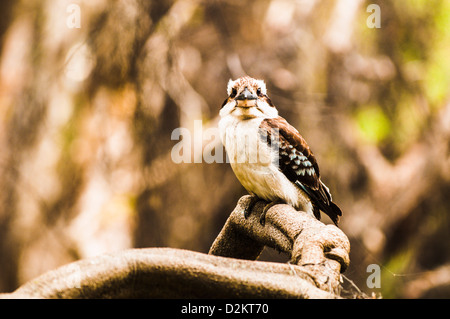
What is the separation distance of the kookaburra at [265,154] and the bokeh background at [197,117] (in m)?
1.32

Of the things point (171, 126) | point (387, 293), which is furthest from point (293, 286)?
point (387, 293)

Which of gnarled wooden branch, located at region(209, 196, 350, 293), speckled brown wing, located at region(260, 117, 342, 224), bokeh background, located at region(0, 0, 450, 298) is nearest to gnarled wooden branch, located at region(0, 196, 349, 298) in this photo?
gnarled wooden branch, located at region(209, 196, 350, 293)

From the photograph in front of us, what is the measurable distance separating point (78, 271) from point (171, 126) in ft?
7.78

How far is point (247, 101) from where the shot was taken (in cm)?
169

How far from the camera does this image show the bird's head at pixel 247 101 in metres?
1.70

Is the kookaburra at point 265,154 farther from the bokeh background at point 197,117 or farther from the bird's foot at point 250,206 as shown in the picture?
the bokeh background at point 197,117

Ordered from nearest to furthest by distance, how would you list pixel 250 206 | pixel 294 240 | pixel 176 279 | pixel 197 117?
pixel 176 279, pixel 294 240, pixel 250 206, pixel 197 117

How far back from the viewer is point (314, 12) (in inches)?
→ 126

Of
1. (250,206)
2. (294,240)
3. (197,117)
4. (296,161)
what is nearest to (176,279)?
(294,240)

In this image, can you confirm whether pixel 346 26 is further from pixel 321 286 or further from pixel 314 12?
pixel 321 286

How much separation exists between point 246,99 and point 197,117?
4.82ft

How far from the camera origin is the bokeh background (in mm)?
3105

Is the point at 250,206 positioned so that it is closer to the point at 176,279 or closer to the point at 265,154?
the point at 265,154

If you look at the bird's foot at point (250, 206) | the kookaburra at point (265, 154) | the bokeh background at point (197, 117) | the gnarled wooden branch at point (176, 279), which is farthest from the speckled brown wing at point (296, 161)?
the bokeh background at point (197, 117)
